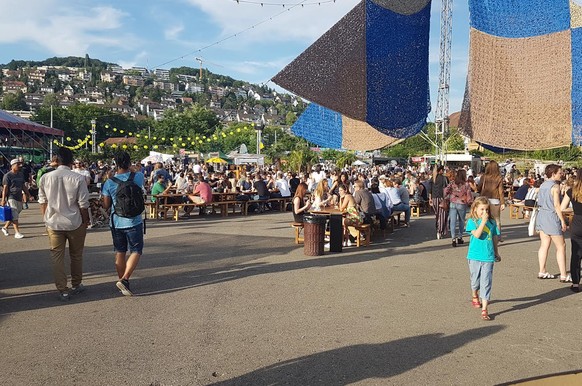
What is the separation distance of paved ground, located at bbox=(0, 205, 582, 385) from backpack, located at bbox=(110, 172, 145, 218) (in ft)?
3.19

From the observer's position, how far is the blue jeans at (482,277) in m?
4.98

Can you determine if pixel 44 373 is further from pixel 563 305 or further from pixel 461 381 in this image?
pixel 563 305

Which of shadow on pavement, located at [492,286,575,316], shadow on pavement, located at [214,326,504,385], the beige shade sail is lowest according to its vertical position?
shadow on pavement, located at [214,326,504,385]

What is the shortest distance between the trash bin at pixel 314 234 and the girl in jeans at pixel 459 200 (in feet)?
9.18

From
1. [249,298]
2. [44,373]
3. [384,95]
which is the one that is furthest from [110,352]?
[384,95]

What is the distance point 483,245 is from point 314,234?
358cm

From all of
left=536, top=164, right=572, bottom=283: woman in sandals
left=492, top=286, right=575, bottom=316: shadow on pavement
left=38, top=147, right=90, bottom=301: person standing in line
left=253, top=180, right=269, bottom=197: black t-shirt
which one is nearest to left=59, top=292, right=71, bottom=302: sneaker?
left=38, top=147, right=90, bottom=301: person standing in line

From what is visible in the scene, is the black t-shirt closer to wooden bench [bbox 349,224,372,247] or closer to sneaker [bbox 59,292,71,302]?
wooden bench [bbox 349,224,372,247]

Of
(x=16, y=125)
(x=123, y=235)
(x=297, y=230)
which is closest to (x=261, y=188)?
(x=297, y=230)

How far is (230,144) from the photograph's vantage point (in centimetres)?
6994

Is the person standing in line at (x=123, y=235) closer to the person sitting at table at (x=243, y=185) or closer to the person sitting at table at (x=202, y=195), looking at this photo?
the person sitting at table at (x=202, y=195)

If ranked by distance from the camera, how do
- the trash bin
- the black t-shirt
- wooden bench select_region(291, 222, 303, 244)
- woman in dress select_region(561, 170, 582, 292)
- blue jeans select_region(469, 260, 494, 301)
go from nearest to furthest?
1. blue jeans select_region(469, 260, 494, 301)
2. woman in dress select_region(561, 170, 582, 292)
3. the trash bin
4. wooden bench select_region(291, 222, 303, 244)
5. the black t-shirt

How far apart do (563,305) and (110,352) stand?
15.7ft

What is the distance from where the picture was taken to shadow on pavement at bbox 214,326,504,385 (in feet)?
11.4
